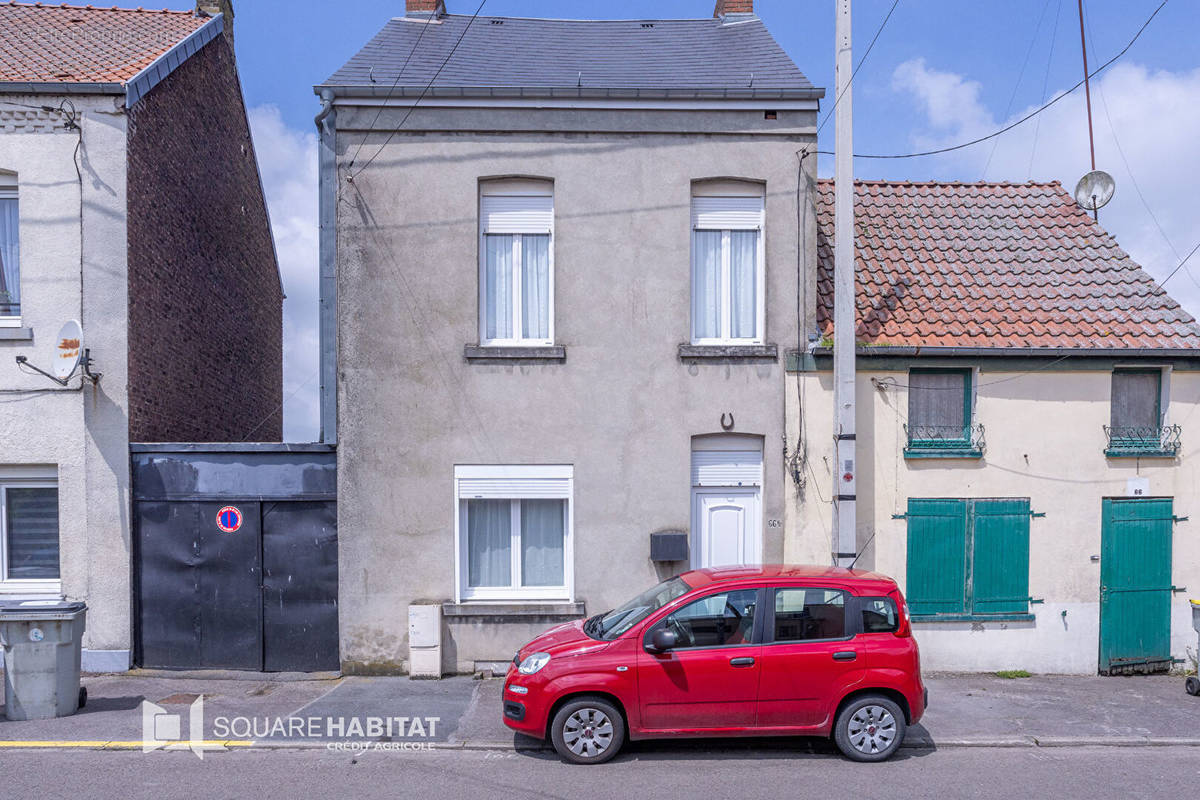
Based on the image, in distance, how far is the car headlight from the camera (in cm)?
654

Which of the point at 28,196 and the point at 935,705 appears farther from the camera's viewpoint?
the point at 28,196

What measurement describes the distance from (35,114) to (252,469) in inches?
200

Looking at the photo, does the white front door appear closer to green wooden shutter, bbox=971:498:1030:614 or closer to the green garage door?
green wooden shutter, bbox=971:498:1030:614

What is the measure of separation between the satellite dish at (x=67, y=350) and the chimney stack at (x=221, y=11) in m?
6.86

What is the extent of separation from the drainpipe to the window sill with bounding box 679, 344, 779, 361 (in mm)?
4414

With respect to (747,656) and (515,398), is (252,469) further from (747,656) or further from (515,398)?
(747,656)

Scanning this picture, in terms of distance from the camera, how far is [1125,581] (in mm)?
9477

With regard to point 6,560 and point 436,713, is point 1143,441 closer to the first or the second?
point 436,713

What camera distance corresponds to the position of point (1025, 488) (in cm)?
946

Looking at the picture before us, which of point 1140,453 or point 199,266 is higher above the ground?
point 199,266

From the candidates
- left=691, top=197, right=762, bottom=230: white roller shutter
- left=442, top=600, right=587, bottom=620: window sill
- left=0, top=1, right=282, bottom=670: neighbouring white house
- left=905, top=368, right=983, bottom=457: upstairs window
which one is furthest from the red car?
left=0, top=1, right=282, bottom=670: neighbouring white house

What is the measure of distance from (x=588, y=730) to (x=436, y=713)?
2.05 meters

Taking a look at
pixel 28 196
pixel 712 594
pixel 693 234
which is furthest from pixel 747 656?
pixel 28 196

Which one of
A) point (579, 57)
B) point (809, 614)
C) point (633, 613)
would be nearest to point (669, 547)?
point (633, 613)
